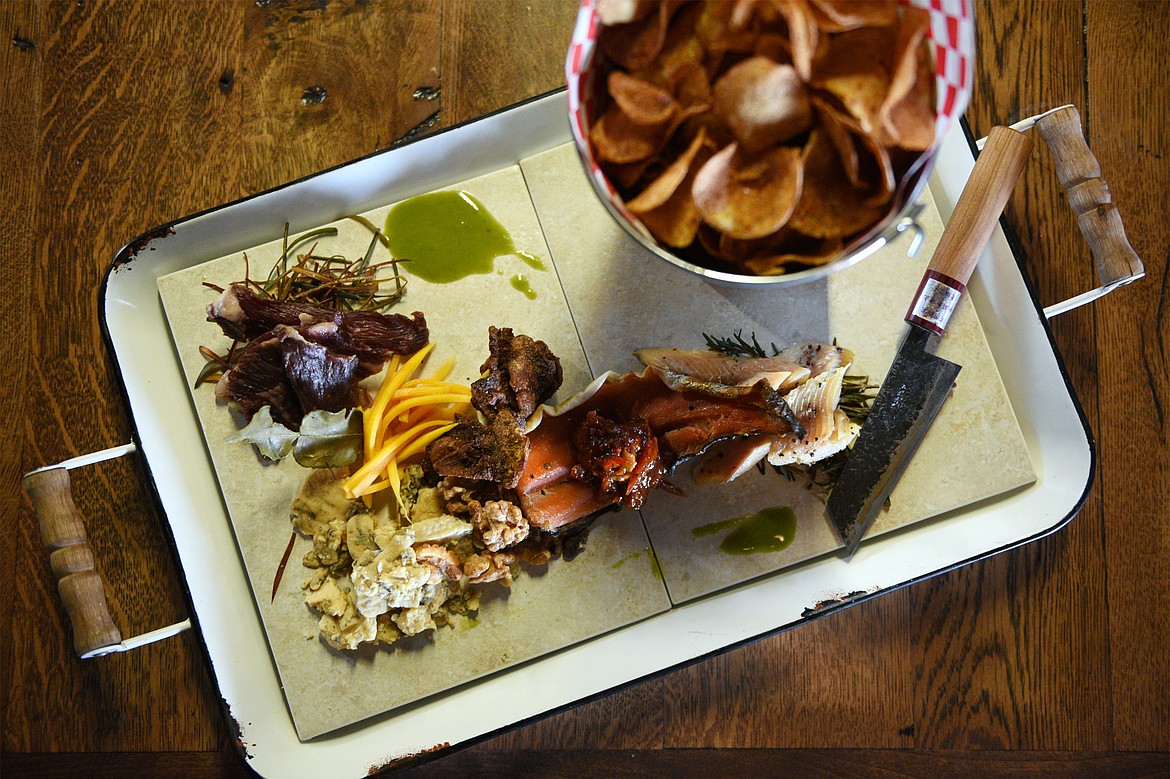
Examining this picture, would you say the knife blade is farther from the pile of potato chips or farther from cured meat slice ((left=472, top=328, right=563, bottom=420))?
cured meat slice ((left=472, top=328, right=563, bottom=420))

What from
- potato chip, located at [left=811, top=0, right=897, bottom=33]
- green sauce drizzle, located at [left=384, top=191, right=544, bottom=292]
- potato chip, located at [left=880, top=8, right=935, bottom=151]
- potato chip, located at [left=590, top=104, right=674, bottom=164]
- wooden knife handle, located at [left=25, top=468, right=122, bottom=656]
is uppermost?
potato chip, located at [left=811, top=0, right=897, bottom=33]

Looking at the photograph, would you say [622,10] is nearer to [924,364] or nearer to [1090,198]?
[924,364]

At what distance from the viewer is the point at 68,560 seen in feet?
6.13

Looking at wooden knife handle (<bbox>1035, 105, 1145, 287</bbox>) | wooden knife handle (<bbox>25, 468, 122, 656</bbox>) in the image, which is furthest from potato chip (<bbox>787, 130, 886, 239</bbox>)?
wooden knife handle (<bbox>25, 468, 122, 656</bbox>)

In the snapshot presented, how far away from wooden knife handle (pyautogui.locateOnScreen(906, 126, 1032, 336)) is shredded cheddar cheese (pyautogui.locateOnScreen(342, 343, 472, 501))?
1.18 metres

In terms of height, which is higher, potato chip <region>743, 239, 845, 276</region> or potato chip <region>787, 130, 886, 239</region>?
potato chip <region>787, 130, 886, 239</region>

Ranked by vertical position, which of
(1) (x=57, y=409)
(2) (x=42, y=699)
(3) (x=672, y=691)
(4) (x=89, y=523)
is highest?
(1) (x=57, y=409)

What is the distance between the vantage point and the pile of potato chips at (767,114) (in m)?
1.31

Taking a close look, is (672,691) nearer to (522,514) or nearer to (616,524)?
(616,524)

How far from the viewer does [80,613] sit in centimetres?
186

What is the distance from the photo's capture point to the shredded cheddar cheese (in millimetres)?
1907

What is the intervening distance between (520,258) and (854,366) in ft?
3.05

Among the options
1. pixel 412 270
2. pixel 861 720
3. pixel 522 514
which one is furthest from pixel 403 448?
pixel 861 720

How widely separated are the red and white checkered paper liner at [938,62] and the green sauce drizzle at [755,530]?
36.5 inches
